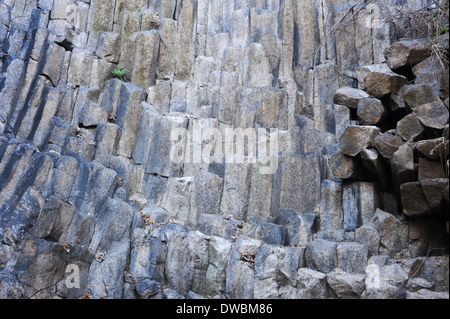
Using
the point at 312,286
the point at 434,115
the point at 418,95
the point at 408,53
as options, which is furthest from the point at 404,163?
the point at 312,286

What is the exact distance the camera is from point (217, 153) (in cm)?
1411

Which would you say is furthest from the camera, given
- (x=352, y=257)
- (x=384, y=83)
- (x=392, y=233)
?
(x=384, y=83)

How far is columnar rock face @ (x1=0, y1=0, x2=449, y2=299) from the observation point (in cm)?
1057

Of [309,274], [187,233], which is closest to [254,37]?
[187,233]

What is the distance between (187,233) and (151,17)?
9.69 m

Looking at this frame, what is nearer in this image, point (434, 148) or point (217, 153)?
point (434, 148)

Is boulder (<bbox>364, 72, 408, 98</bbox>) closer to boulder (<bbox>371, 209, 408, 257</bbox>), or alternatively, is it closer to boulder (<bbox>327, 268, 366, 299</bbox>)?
boulder (<bbox>371, 209, 408, 257</bbox>)

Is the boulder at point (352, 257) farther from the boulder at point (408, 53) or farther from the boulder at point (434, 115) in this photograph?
the boulder at point (408, 53)

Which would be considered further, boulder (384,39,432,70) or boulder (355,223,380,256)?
boulder (384,39,432,70)

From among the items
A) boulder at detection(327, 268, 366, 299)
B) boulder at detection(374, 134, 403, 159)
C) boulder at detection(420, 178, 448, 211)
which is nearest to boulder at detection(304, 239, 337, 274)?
boulder at detection(327, 268, 366, 299)

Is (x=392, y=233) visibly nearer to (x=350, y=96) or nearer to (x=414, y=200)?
(x=414, y=200)

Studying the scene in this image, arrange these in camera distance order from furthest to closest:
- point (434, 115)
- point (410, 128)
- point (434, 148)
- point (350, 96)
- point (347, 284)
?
point (350, 96)
point (410, 128)
point (434, 115)
point (347, 284)
point (434, 148)

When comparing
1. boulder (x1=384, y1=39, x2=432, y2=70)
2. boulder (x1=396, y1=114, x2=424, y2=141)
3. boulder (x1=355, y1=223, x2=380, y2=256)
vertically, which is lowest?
boulder (x1=355, y1=223, x2=380, y2=256)

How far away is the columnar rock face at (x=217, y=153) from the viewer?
10.6m
